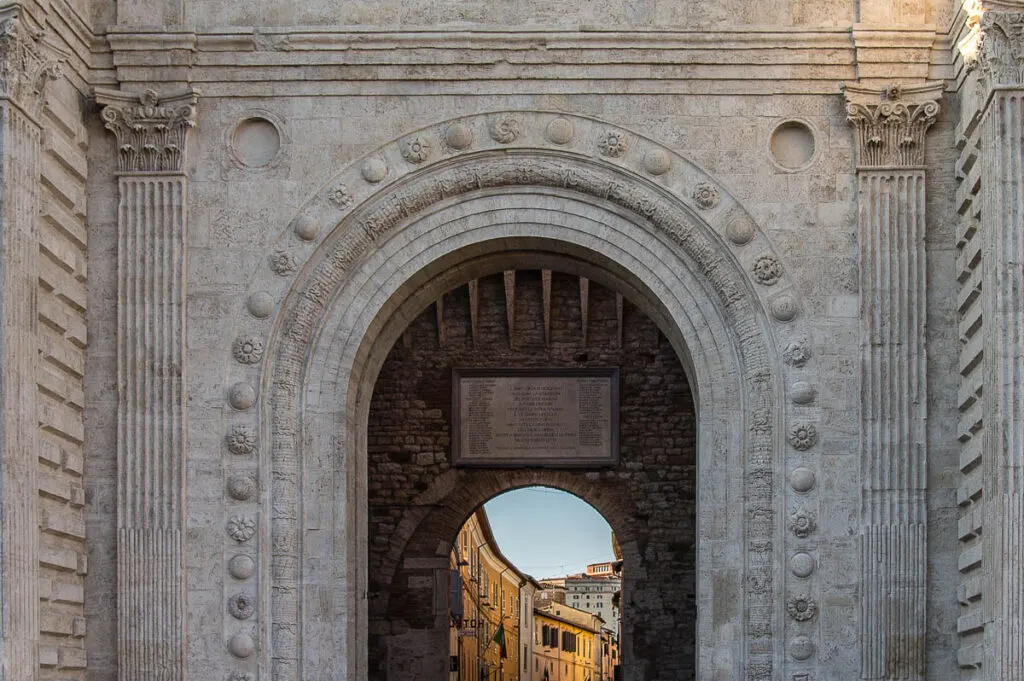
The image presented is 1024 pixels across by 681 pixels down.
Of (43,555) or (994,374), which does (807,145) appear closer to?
(994,374)

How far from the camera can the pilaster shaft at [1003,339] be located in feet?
30.4

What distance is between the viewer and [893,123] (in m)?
10.8

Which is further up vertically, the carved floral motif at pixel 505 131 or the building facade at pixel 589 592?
the carved floral motif at pixel 505 131

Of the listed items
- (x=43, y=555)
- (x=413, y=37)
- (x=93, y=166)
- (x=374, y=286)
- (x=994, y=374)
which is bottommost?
(x=43, y=555)

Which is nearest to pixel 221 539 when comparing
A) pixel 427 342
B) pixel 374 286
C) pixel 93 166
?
pixel 374 286

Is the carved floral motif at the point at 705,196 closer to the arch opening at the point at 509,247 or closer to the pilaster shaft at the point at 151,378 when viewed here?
the arch opening at the point at 509,247

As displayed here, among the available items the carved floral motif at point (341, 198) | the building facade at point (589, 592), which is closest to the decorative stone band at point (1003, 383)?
the carved floral motif at point (341, 198)

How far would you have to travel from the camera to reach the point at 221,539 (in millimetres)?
10758

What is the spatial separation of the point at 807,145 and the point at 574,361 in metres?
6.83

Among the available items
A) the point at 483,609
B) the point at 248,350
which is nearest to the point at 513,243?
the point at 248,350

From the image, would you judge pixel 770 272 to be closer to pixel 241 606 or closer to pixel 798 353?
pixel 798 353

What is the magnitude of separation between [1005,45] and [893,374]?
7.41 ft

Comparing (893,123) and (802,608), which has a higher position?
(893,123)

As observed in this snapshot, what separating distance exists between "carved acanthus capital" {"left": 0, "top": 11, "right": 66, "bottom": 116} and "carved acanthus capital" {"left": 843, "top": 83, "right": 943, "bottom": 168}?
5234mm
